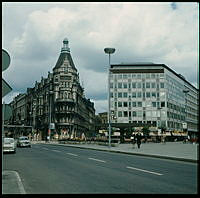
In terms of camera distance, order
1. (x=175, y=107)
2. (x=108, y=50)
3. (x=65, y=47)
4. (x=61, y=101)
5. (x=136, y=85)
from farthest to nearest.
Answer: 1. (x=65, y=47)
2. (x=175, y=107)
3. (x=61, y=101)
4. (x=136, y=85)
5. (x=108, y=50)

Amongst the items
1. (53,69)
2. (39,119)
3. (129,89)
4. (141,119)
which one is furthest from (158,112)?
(39,119)

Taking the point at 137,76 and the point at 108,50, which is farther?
the point at 137,76

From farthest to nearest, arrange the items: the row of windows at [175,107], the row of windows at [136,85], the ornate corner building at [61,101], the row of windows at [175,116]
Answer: the row of windows at [175,107] < the ornate corner building at [61,101] < the row of windows at [175,116] < the row of windows at [136,85]

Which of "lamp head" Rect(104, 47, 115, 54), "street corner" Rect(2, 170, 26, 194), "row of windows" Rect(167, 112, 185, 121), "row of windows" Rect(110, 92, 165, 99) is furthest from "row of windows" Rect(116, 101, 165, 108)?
"street corner" Rect(2, 170, 26, 194)

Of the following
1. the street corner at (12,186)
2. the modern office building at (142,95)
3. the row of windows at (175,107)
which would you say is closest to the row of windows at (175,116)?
the modern office building at (142,95)

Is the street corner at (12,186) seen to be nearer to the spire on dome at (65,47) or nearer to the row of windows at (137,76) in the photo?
the row of windows at (137,76)

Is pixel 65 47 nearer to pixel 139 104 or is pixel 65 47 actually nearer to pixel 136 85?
pixel 136 85

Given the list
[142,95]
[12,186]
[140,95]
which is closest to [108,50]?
[12,186]

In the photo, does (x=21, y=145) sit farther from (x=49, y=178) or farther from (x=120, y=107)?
(x=120, y=107)

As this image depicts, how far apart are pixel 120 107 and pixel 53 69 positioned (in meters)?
26.4

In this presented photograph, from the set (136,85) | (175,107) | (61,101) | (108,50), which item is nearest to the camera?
(108,50)

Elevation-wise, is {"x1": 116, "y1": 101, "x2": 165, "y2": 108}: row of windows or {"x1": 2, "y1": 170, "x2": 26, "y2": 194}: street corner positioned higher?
{"x1": 116, "y1": 101, "x2": 165, "y2": 108}: row of windows

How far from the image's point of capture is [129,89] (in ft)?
302

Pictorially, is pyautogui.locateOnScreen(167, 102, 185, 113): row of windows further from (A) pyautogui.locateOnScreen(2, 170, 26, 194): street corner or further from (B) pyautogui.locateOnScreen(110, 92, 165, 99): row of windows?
(A) pyautogui.locateOnScreen(2, 170, 26, 194): street corner
